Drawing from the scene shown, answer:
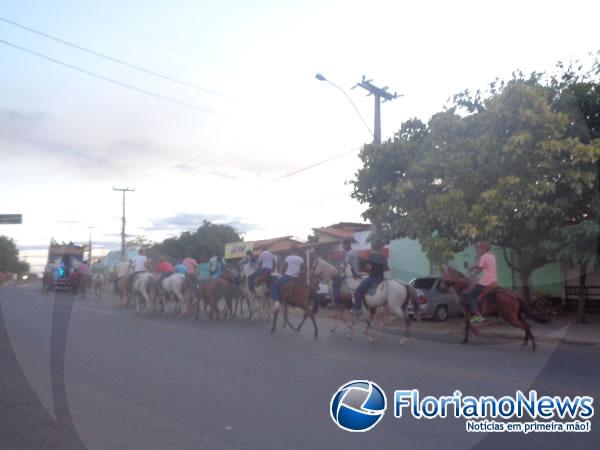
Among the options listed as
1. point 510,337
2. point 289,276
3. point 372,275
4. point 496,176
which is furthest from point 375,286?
point 496,176

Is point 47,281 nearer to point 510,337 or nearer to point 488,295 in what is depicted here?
point 510,337

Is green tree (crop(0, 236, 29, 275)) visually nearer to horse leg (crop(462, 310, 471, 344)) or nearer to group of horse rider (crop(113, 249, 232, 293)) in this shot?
group of horse rider (crop(113, 249, 232, 293))

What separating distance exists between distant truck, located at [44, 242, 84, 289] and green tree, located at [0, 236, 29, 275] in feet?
180

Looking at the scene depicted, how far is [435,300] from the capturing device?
1898 cm

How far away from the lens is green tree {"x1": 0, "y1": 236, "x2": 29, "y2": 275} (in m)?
92.9

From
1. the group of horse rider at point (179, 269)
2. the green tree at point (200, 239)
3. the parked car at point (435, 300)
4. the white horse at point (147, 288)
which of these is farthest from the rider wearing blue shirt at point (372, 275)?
the green tree at point (200, 239)

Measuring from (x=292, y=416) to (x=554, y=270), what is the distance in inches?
686

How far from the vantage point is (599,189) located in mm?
14641

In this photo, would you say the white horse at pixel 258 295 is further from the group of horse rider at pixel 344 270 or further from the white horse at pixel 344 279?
the white horse at pixel 344 279

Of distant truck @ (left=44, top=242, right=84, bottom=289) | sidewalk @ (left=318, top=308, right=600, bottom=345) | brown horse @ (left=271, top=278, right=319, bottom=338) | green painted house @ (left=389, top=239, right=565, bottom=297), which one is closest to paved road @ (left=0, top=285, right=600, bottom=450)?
brown horse @ (left=271, top=278, right=319, bottom=338)

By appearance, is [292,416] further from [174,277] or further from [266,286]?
[174,277]

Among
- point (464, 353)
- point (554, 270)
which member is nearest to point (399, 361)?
point (464, 353)

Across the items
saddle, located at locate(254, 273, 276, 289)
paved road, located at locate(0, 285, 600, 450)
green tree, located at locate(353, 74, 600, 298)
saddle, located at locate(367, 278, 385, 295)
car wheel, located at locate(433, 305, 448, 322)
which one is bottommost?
paved road, located at locate(0, 285, 600, 450)

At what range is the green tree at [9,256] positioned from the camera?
9288 centimetres
